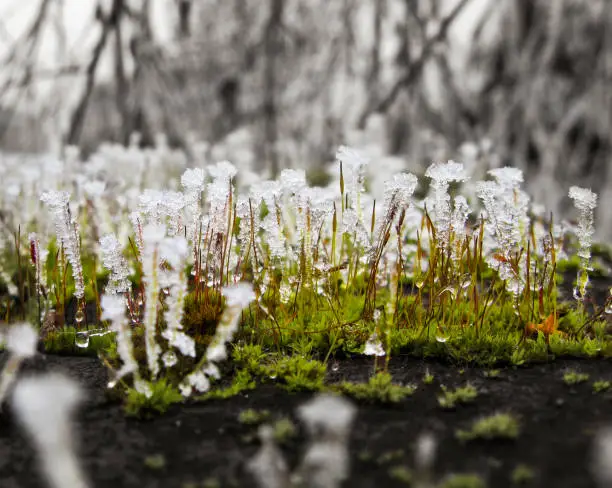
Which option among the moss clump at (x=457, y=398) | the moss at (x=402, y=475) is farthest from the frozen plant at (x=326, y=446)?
the moss clump at (x=457, y=398)

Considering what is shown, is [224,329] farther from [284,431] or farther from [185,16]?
[185,16]

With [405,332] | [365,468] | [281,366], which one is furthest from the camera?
[405,332]

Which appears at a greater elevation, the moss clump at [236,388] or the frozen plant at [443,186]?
the frozen plant at [443,186]

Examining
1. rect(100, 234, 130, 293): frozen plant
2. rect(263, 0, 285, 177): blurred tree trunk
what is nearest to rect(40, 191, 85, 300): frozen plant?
rect(100, 234, 130, 293): frozen plant

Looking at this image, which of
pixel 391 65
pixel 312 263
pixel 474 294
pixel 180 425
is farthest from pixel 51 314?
pixel 391 65

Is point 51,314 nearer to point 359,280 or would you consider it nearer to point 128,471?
point 128,471

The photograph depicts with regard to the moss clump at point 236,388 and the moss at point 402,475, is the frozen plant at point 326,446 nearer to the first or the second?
the moss at point 402,475
